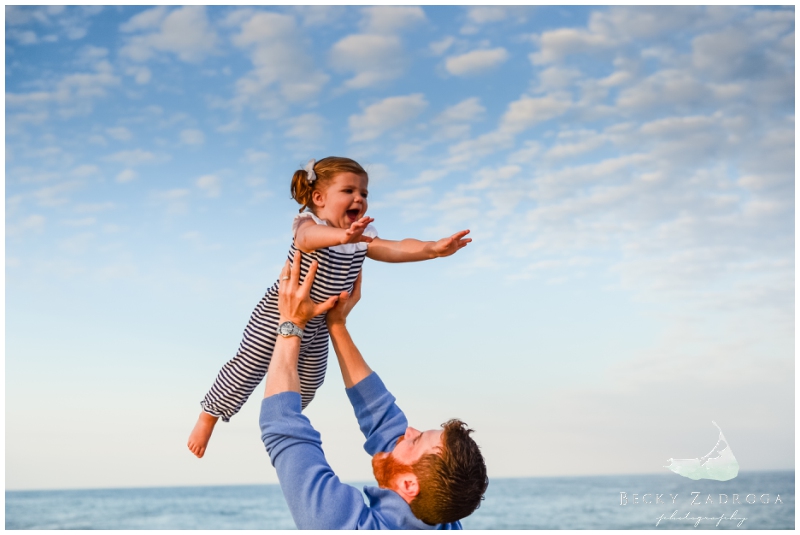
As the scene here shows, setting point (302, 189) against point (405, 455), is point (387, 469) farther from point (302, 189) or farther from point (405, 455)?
point (302, 189)

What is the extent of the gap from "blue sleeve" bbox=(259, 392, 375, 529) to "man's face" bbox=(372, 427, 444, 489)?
182 millimetres

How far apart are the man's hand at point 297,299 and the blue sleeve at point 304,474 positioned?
453 millimetres

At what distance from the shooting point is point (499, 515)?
29.5 metres

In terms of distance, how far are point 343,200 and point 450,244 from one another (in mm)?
558

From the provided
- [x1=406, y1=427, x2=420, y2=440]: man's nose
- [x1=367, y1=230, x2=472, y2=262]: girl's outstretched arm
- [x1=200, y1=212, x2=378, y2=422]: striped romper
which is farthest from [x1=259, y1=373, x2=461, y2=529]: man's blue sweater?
[x1=367, y1=230, x2=472, y2=262]: girl's outstretched arm

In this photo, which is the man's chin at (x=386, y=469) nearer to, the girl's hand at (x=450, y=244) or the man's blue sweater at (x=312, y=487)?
the man's blue sweater at (x=312, y=487)

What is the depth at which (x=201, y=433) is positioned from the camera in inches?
160

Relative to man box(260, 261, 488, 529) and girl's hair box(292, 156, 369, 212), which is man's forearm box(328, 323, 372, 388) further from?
girl's hair box(292, 156, 369, 212)

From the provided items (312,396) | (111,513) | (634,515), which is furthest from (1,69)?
(111,513)

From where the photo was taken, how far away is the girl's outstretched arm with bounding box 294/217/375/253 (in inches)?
129

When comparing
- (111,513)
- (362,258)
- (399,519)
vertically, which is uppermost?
(111,513)

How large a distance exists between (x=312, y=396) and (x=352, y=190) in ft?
3.64

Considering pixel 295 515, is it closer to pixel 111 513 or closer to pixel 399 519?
pixel 399 519

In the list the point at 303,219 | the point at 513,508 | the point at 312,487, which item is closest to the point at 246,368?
the point at 303,219
